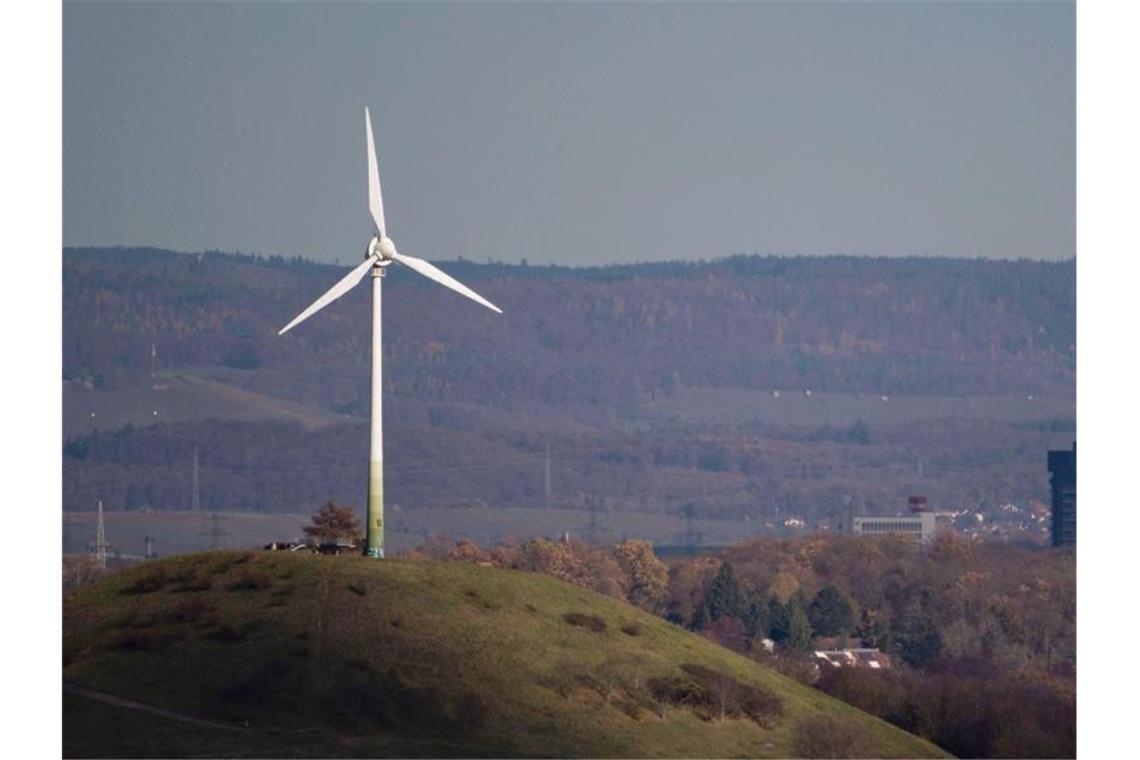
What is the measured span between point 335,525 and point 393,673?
36944 millimetres

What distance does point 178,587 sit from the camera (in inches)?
5172

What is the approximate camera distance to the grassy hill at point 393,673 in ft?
375

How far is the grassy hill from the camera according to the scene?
114 metres

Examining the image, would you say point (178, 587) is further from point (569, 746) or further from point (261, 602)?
point (569, 746)

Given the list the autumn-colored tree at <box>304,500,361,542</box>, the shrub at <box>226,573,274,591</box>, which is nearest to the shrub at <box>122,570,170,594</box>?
the shrub at <box>226,573,274,591</box>

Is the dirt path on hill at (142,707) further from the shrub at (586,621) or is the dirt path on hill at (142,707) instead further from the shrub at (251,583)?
the shrub at (586,621)

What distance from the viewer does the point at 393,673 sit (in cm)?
12181

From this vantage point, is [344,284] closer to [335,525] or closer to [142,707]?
[335,525]

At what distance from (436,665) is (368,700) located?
5.48 metres

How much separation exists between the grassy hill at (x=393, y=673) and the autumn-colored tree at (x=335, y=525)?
19.1 metres

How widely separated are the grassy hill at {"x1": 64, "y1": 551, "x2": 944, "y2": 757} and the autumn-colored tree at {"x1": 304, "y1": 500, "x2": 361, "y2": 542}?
19098mm

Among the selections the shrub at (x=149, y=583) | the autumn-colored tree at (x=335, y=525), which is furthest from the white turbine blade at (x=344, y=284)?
the autumn-colored tree at (x=335, y=525)

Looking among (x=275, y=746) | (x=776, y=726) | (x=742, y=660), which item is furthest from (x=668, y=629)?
(x=275, y=746)

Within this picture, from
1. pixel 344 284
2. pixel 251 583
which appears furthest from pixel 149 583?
pixel 344 284
